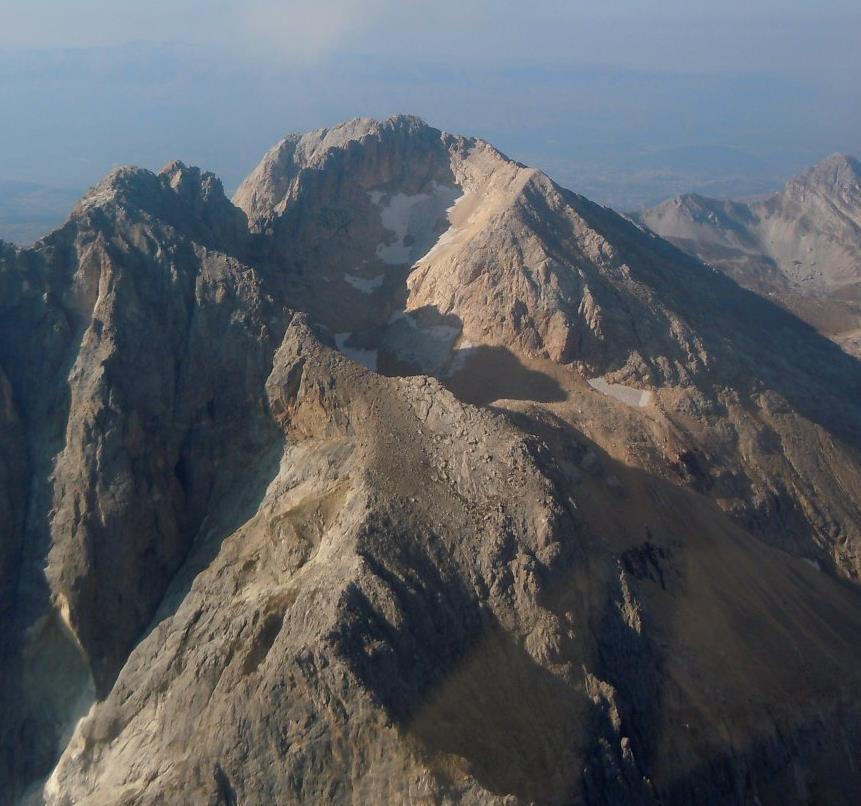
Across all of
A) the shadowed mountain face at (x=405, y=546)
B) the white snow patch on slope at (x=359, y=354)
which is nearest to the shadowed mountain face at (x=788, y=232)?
the white snow patch on slope at (x=359, y=354)

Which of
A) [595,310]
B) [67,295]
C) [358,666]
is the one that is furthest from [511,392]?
[358,666]

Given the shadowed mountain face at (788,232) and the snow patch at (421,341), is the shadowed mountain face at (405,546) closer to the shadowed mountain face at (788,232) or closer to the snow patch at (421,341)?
the snow patch at (421,341)

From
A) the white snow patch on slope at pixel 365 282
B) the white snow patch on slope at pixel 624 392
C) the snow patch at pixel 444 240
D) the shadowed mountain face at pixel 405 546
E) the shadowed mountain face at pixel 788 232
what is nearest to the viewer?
the shadowed mountain face at pixel 405 546

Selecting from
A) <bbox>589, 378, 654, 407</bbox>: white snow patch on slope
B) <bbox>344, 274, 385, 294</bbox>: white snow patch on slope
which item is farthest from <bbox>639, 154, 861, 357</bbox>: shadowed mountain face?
<bbox>589, 378, 654, 407</bbox>: white snow patch on slope

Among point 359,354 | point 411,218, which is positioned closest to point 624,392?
A: point 359,354

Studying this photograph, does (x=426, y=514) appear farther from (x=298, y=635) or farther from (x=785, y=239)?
(x=785, y=239)

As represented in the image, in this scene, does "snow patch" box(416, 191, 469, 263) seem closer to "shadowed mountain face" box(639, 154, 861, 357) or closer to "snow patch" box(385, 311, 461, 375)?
"snow patch" box(385, 311, 461, 375)
